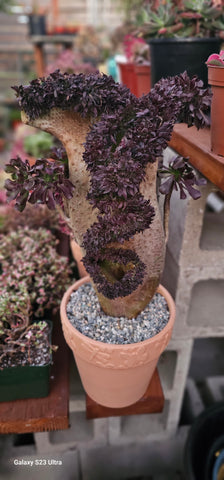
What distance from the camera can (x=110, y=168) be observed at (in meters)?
0.71

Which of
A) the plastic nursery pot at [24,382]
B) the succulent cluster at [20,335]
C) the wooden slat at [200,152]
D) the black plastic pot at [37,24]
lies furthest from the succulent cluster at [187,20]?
the black plastic pot at [37,24]

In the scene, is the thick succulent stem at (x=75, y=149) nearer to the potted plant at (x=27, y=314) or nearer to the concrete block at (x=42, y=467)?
the potted plant at (x=27, y=314)

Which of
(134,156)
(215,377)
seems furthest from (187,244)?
(215,377)

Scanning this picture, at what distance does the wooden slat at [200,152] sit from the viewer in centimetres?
86

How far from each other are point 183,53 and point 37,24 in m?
4.69

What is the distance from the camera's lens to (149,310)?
1.12 metres

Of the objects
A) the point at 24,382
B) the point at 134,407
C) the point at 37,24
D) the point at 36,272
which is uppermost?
the point at 37,24

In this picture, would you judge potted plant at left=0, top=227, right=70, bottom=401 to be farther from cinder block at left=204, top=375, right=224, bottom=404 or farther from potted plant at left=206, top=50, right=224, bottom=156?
cinder block at left=204, top=375, right=224, bottom=404

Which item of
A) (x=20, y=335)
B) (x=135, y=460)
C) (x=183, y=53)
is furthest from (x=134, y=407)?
(x=183, y=53)

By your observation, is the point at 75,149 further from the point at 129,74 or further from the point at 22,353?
the point at 129,74

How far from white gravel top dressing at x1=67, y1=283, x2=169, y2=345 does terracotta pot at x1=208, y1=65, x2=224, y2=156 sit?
50 centimetres

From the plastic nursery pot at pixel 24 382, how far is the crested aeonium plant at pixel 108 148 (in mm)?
374

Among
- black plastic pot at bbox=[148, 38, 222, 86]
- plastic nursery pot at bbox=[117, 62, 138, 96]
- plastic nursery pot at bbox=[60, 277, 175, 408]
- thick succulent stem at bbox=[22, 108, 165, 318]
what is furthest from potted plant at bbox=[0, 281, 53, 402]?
plastic nursery pot at bbox=[117, 62, 138, 96]

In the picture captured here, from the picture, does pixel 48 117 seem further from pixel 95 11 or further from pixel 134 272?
pixel 95 11
